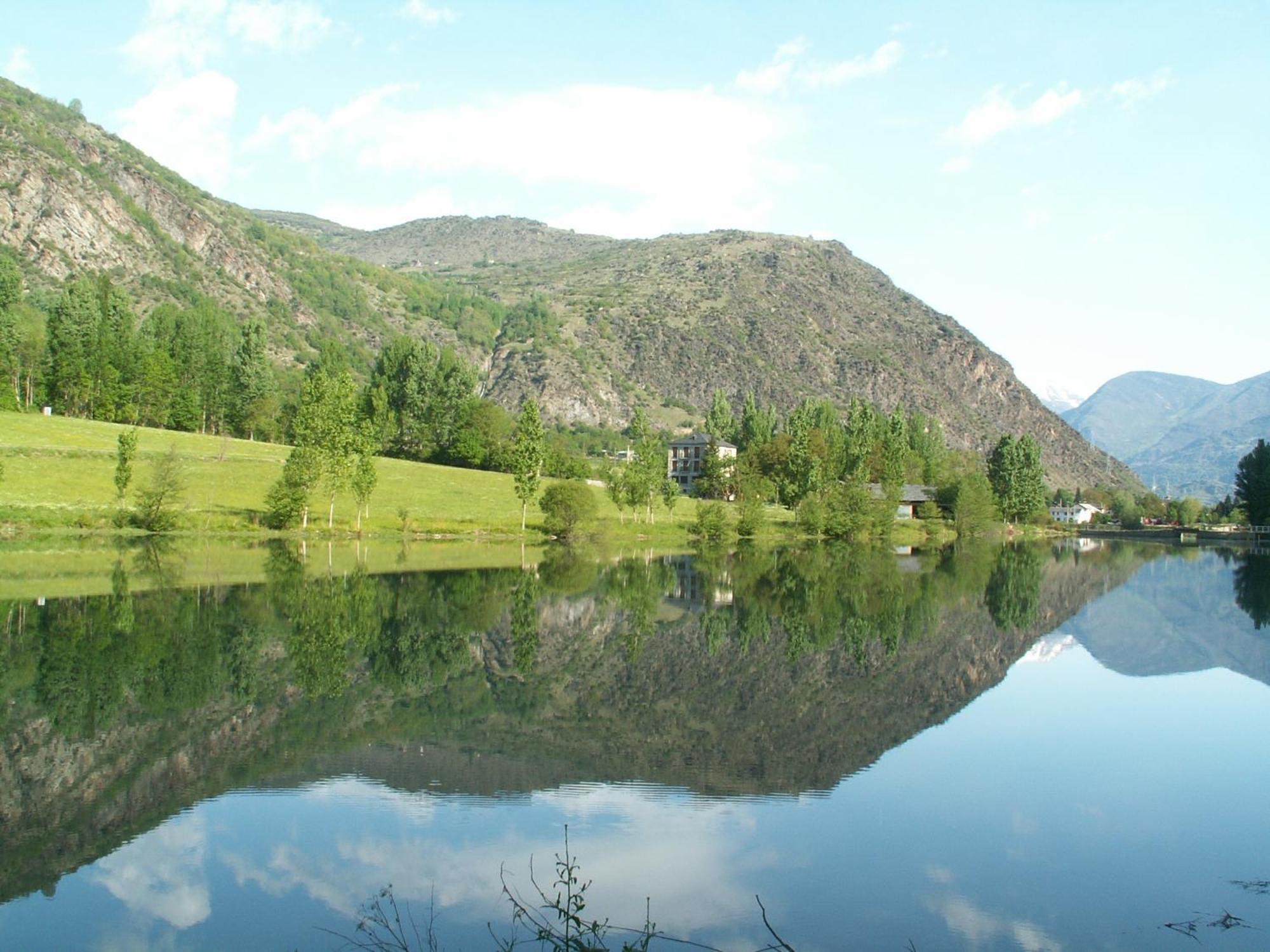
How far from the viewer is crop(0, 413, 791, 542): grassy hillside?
65.0 meters

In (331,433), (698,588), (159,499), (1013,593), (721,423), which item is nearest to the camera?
(698,588)

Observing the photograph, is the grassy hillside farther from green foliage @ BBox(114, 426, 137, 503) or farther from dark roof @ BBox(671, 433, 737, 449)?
dark roof @ BBox(671, 433, 737, 449)

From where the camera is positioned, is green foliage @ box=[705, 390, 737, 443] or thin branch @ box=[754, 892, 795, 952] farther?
green foliage @ box=[705, 390, 737, 443]

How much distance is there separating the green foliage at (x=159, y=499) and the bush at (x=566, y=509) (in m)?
26.9

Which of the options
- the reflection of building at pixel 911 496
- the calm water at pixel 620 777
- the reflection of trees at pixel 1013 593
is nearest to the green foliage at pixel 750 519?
the reflection of trees at pixel 1013 593

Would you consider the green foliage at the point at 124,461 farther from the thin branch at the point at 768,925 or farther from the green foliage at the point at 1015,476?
the green foliage at the point at 1015,476

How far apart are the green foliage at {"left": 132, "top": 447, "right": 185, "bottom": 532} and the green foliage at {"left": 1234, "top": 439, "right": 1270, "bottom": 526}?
127 m

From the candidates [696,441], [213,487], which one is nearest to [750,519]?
[213,487]

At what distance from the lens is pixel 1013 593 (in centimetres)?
4916

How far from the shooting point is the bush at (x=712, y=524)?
8750 cm

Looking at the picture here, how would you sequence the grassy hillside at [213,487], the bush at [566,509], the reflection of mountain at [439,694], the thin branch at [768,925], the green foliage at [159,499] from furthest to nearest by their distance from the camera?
the bush at [566,509] → the grassy hillside at [213,487] → the green foliage at [159,499] → the reflection of mountain at [439,694] → the thin branch at [768,925]

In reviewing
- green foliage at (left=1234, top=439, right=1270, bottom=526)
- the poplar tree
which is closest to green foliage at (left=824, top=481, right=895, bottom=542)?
the poplar tree

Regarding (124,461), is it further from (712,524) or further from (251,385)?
(251,385)

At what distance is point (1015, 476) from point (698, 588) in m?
99.0
